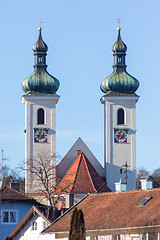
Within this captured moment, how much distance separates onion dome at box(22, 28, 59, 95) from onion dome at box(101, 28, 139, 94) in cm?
430

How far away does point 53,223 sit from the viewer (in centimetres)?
4897

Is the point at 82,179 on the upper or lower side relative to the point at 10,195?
upper

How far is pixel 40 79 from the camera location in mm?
85812

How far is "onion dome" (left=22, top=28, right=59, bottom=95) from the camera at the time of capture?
85.6 metres

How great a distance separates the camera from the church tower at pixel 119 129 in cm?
8462

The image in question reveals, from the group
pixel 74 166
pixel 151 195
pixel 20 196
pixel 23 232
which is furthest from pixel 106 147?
pixel 151 195

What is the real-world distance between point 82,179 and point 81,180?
0.16 m

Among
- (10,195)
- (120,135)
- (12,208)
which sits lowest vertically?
(12,208)

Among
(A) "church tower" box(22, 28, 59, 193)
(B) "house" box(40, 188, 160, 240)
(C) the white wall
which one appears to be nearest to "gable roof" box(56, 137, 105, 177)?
(A) "church tower" box(22, 28, 59, 193)

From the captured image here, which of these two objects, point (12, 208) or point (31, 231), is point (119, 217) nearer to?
point (31, 231)

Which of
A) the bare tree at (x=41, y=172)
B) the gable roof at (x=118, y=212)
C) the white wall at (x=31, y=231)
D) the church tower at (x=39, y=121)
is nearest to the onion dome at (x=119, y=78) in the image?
the church tower at (x=39, y=121)

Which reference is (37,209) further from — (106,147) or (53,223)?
(106,147)

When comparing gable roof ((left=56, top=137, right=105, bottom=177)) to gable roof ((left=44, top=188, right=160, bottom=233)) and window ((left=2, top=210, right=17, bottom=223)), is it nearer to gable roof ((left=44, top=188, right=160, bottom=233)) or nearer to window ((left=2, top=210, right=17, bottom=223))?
window ((left=2, top=210, right=17, bottom=223))

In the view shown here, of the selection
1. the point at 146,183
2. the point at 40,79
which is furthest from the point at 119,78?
the point at 146,183
